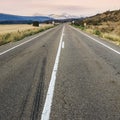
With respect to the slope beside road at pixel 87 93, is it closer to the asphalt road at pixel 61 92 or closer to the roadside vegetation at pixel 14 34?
the asphalt road at pixel 61 92

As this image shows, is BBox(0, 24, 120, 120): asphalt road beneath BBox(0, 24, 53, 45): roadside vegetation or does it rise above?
above

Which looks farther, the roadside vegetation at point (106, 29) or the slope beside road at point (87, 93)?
the roadside vegetation at point (106, 29)

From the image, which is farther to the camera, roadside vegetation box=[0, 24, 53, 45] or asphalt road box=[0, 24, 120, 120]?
roadside vegetation box=[0, 24, 53, 45]

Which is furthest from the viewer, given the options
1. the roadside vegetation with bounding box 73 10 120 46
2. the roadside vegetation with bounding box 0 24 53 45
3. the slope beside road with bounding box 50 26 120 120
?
the roadside vegetation with bounding box 73 10 120 46

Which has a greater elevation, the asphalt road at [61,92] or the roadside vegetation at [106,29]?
the asphalt road at [61,92]

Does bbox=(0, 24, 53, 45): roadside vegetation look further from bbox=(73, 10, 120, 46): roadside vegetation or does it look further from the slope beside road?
the slope beside road

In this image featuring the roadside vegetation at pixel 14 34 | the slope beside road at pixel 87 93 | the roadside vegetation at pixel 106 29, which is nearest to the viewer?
the slope beside road at pixel 87 93

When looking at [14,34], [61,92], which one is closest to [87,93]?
[61,92]

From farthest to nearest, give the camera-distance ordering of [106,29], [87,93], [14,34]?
[106,29]
[14,34]
[87,93]

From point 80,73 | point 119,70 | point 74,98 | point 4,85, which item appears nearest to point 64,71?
point 80,73

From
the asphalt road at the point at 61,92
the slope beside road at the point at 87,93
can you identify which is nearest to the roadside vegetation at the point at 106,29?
the slope beside road at the point at 87,93

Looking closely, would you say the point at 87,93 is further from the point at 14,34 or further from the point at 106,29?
the point at 106,29

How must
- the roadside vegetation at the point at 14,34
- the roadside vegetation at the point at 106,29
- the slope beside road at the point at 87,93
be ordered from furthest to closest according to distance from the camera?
the roadside vegetation at the point at 106,29 < the roadside vegetation at the point at 14,34 < the slope beside road at the point at 87,93

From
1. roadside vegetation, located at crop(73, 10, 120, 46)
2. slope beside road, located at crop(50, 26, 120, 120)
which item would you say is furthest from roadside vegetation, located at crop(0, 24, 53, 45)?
slope beside road, located at crop(50, 26, 120, 120)
